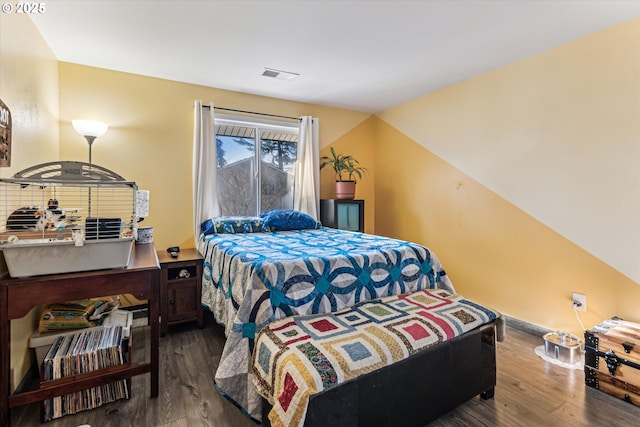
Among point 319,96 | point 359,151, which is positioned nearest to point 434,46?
point 319,96

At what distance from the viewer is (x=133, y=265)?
1.70m

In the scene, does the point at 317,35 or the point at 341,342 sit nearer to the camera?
the point at 341,342

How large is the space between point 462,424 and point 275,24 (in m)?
2.71

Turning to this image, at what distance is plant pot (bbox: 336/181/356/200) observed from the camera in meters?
3.86

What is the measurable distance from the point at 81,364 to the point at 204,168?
2077 mm

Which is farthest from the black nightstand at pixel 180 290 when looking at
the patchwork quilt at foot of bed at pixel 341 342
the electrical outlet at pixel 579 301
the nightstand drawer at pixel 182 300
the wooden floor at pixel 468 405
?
the electrical outlet at pixel 579 301

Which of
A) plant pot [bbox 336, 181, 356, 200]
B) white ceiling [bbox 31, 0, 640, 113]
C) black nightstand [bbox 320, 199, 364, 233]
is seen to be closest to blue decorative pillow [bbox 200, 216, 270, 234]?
black nightstand [bbox 320, 199, 364, 233]

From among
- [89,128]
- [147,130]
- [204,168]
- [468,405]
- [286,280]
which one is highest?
[147,130]

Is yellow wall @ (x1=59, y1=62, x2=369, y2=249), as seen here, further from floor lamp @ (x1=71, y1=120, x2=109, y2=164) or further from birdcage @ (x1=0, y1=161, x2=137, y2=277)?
birdcage @ (x1=0, y1=161, x2=137, y2=277)

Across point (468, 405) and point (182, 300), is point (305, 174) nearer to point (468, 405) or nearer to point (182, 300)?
point (182, 300)

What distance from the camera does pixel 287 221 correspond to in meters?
3.28

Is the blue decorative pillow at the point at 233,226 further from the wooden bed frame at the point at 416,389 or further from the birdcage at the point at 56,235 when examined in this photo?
the wooden bed frame at the point at 416,389

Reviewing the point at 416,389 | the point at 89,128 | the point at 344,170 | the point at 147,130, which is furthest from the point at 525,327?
the point at 89,128

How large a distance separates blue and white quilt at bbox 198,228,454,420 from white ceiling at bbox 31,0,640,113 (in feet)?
5.23
